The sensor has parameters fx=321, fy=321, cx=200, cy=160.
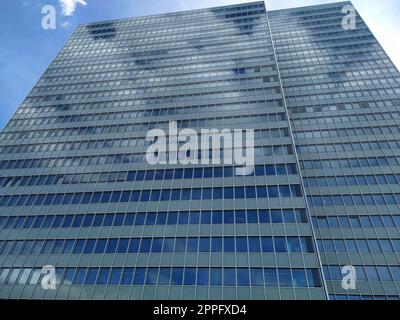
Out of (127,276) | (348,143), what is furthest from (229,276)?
(348,143)

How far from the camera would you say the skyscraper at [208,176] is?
35.8 metres

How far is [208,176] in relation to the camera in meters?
45.7

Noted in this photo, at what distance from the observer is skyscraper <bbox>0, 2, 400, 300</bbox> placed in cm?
3584

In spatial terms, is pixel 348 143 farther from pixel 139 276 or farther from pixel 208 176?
pixel 139 276

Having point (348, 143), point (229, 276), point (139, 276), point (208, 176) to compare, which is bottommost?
point (229, 276)

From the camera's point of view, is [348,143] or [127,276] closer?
[127,276]

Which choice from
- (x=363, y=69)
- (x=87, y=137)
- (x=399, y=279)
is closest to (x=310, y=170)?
(x=399, y=279)

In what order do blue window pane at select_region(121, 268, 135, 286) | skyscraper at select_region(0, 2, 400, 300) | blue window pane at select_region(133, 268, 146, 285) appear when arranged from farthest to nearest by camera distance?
skyscraper at select_region(0, 2, 400, 300) → blue window pane at select_region(121, 268, 135, 286) → blue window pane at select_region(133, 268, 146, 285)

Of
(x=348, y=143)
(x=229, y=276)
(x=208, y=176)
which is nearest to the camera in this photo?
(x=229, y=276)

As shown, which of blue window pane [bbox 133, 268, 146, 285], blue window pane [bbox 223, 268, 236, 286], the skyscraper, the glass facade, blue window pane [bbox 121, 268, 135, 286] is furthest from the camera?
the glass facade

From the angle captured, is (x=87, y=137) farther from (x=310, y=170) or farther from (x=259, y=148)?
(x=310, y=170)

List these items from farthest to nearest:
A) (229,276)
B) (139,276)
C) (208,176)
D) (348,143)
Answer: (348,143) < (208,176) < (139,276) < (229,276)

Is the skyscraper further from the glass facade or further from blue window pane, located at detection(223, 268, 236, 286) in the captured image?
the glass facade

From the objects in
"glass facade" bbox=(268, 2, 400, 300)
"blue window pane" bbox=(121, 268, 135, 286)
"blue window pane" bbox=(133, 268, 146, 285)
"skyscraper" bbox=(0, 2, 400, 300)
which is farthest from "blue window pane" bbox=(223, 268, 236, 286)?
"glass facade" bbox=(268, 2, 400, 300)
